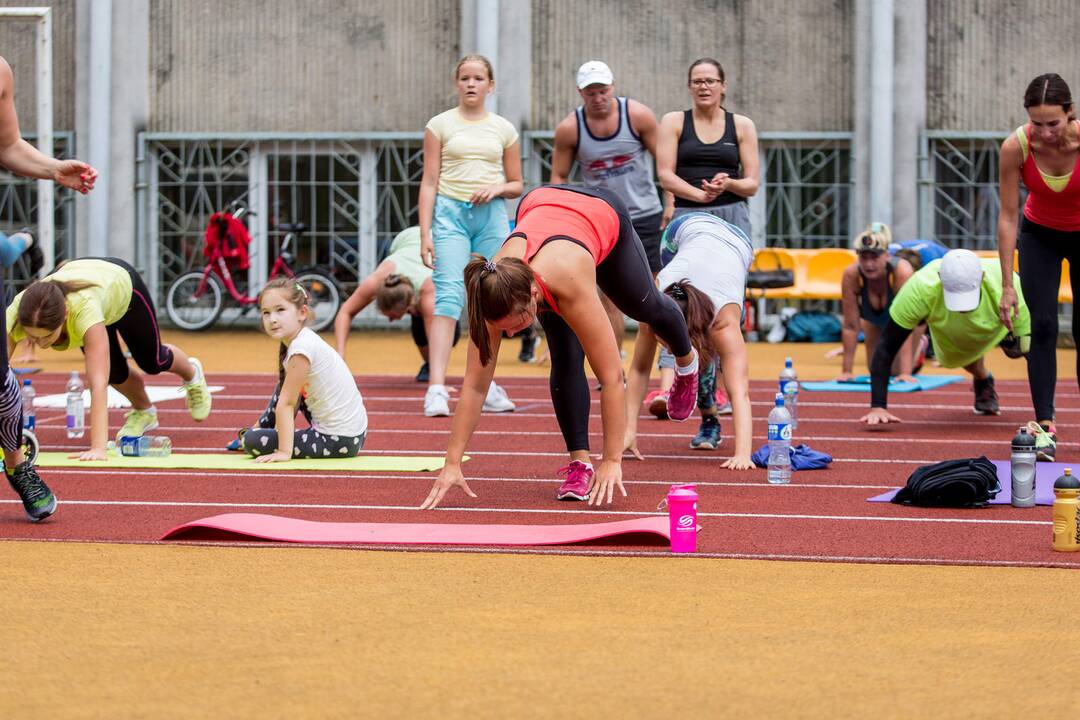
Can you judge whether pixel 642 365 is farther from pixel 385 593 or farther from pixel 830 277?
pixel 830 277

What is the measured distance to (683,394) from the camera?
23.6ft

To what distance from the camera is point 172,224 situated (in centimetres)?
1964

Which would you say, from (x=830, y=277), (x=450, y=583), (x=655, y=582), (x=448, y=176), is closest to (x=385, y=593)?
(x=450, y=583)

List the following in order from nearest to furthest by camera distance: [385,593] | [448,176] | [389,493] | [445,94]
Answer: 1. [385,593]
2. [389,493]
3. [448,176]
4. [445,94]

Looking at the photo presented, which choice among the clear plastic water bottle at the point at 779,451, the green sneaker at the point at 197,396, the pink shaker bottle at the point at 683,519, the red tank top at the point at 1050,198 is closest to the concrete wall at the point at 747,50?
the green sneaker at the point at 197,396

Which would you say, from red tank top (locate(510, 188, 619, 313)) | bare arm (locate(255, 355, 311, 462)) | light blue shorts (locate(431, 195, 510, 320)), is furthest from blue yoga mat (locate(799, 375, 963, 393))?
red tank top (locate(510, 188, 619, 313))

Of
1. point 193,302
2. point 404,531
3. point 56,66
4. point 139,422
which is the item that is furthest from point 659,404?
point 56,66

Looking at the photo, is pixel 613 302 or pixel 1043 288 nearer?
pixel 613 302

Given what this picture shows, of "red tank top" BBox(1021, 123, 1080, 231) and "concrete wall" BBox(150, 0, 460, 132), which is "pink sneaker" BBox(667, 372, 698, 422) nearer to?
"red tank top" BBox(1021, 123, 1080, 231)

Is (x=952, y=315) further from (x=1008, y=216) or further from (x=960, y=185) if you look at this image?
(x=960, y=185)

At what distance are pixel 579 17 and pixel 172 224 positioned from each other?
5.68 meters

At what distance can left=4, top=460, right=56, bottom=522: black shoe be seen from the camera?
19.2 feet

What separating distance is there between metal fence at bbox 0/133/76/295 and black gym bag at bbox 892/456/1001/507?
15.3 metres

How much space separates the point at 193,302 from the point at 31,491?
1319 cm
